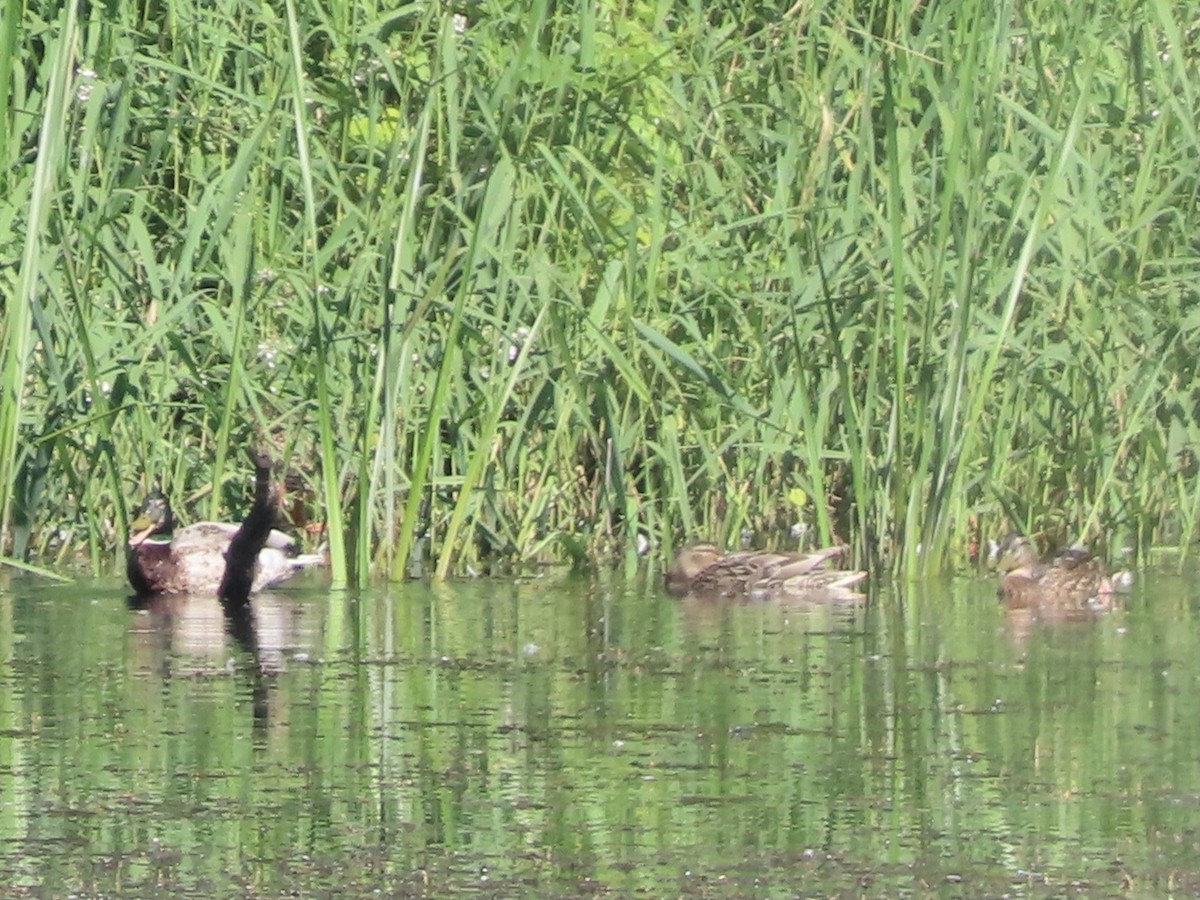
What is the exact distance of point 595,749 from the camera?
4867mm

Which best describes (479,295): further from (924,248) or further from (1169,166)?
(1169,166)

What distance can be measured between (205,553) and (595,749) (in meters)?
3.00

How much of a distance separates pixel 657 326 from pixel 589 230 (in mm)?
344

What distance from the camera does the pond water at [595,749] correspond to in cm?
387

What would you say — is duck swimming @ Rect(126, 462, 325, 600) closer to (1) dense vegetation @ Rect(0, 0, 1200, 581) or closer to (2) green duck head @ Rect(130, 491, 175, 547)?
(2) green duck head @ Rect(130, 491, 175, 547)

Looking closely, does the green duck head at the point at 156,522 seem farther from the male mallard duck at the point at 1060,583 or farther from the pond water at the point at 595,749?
the male mallard duck at the point at 1060,583

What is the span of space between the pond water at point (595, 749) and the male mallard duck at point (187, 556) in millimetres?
→ 241

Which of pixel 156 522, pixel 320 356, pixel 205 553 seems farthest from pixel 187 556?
pixel 320 356

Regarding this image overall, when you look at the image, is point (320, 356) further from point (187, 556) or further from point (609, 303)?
point (609, 303)

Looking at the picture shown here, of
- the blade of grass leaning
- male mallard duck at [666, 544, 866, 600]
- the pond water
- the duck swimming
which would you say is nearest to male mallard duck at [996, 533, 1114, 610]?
the pond water

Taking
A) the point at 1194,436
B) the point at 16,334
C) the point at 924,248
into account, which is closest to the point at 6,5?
the point at 16,334

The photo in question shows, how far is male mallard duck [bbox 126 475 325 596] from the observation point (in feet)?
24.7

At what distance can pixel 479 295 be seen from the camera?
8141mm

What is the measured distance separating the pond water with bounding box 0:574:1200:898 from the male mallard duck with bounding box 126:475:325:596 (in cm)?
24
